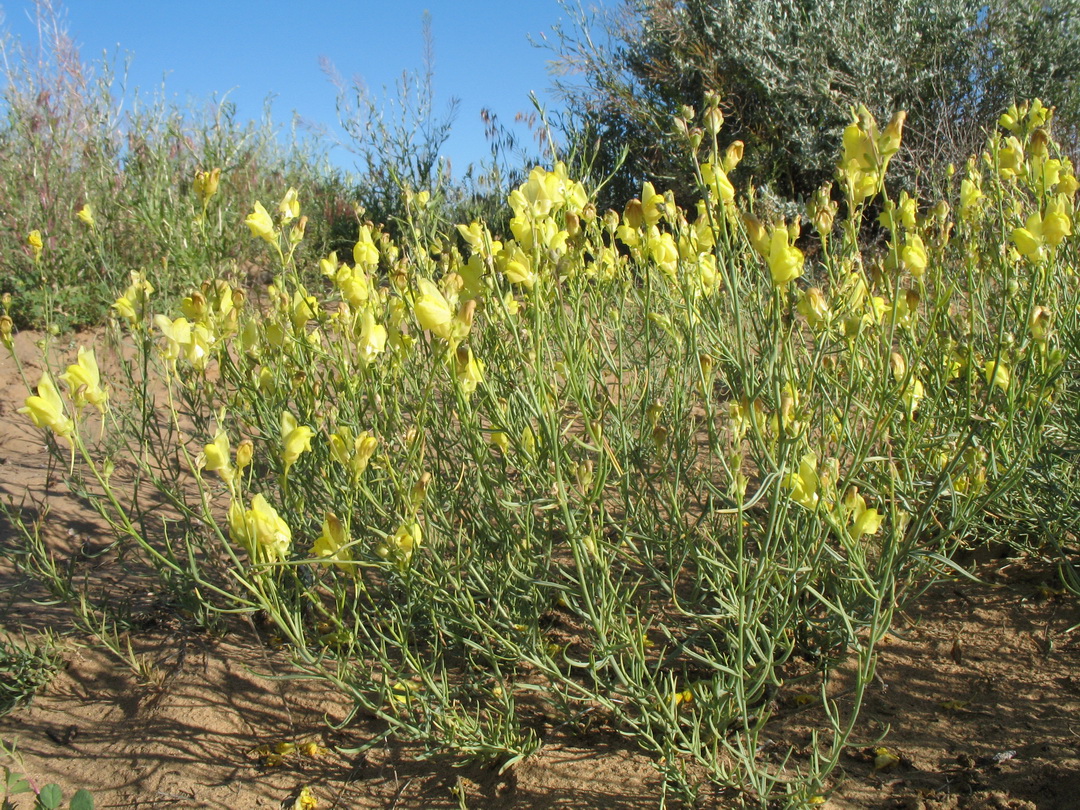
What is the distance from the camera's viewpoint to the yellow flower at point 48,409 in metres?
1.28

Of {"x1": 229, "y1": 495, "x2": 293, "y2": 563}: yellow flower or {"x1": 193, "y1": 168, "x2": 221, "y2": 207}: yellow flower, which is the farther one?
{"x1": 193, "y1": 168, "x2": 221, "y2": 207}: yellow flower

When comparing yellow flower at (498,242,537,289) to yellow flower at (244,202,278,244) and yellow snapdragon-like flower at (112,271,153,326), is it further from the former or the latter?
yellow snapdragon-like flower at (112,271,153,326)

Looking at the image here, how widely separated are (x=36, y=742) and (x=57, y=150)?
594 cm

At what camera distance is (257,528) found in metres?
1.20

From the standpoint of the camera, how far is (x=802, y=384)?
5.42ft

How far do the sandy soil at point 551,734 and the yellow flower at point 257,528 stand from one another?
1.87 feet

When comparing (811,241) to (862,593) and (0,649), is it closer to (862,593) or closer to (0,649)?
(862,593)

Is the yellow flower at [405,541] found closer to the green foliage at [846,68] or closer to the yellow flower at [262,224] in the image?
the yellow flower at [262,224]

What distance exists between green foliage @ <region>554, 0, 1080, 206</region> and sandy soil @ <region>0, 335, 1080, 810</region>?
15.1 feet

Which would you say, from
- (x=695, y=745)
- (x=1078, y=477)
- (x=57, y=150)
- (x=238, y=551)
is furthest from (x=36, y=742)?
(x=57, y=150)

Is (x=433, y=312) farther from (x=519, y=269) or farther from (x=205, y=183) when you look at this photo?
(x=205, y=183)

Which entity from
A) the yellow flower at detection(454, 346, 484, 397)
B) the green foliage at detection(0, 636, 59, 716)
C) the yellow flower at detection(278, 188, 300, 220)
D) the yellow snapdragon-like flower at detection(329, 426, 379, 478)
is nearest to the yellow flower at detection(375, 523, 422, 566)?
the yellow snapdragon-like flower at detection(329, 426, 379, 478)

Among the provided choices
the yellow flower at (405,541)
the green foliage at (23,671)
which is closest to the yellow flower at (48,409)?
the yellow flower at (405,541)

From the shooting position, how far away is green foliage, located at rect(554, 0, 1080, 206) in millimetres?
6156
